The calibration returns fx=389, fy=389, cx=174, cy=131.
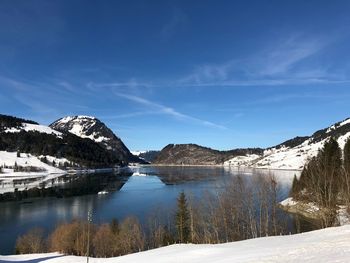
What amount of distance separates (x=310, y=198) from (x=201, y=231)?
20.1 meters

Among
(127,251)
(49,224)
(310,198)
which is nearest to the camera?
(127,251)

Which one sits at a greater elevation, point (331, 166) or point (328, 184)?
point (331, 166)

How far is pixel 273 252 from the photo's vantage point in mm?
24062

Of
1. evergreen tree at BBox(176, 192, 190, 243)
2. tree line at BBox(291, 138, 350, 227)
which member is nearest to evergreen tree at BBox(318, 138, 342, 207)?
tree line at BBox(291, 138, 350, 227)

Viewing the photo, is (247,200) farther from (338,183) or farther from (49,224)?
(49,224)

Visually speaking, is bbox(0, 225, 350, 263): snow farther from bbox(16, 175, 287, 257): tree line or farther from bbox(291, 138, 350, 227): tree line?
bbox(291, 138, 350, 227): tree line

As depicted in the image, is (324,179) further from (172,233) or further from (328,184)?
(172,233)

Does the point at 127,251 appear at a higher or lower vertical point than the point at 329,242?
lower

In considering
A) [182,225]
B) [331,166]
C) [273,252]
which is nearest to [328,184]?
[331,166]

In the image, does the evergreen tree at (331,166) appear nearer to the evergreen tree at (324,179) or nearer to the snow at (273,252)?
the evergreen tree at (324,179)

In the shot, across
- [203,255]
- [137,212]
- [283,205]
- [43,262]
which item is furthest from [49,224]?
[203,255]

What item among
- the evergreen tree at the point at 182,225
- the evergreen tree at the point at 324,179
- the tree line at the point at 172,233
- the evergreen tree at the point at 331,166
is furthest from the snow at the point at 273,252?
the evergreen tree at the point at 331,166

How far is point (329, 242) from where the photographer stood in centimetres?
2427

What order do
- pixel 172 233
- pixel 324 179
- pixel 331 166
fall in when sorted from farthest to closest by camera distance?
pixel 331 166
pixel 172 233
pixel 324 179
